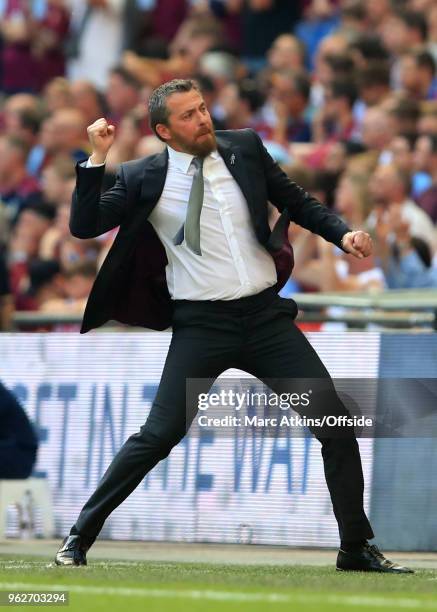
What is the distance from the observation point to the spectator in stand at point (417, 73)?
538 inches

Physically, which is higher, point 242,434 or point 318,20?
point 318,20

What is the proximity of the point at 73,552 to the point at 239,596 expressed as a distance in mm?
1627

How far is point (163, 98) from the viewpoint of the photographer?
7523 mm

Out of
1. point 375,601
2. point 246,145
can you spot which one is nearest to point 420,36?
point 246,145

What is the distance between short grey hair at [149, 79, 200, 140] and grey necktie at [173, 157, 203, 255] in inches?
11.7

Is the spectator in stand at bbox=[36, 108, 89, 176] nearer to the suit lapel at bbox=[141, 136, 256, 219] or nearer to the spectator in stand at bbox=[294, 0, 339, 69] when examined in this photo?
the spectator in stand at bbox=[294, 0, 339, 69]

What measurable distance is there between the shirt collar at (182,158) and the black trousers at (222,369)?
2.09 ft

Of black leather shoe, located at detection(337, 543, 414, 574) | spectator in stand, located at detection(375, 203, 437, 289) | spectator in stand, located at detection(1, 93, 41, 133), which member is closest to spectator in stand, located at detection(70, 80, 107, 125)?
spectator in stand, located at detection(1, 93, 41, 133)

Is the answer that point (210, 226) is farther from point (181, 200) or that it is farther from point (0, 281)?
point (0, 281)

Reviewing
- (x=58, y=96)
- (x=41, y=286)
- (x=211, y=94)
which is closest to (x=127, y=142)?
(x=211, y=94)

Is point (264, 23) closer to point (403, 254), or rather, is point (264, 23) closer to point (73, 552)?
point (403, 254)

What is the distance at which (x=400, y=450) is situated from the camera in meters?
9.31

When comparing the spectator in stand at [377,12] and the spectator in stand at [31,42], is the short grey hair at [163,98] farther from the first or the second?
the spectator in stand at [31,42]

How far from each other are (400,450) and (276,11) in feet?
30.4
